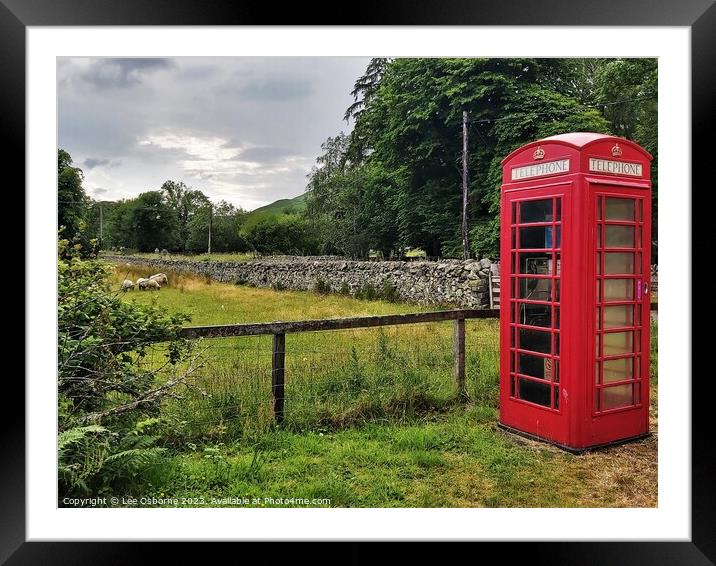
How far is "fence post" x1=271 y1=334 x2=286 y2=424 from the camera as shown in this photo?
3.57m

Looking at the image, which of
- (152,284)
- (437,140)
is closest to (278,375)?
(152,284)

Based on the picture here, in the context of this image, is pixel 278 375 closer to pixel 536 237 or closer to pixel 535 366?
pixel 535 366

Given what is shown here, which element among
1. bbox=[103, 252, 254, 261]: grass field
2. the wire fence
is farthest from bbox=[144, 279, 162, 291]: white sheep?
the wire fence

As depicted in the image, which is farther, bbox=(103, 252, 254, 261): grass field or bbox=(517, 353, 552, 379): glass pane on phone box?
bbox=(103, 252, 254, 261): grass field

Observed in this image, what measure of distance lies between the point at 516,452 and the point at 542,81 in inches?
181

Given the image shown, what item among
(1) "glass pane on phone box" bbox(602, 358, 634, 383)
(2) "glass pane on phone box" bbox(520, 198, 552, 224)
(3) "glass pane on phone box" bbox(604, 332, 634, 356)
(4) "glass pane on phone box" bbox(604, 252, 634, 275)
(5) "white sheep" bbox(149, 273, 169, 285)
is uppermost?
(2) "glass pane on phone box" bbox(520, 198, 552, 224)

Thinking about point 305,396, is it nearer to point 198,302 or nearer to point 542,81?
point 198,302

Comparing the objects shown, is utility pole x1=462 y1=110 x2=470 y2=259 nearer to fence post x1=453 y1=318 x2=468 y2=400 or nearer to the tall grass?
the tall grass

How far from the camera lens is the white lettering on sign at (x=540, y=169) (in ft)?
10.3

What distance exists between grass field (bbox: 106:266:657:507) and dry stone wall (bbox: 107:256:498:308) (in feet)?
6.21

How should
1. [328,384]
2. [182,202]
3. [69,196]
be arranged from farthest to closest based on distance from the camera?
1. [182,202]
2. [328,384]
3. [69,196]
